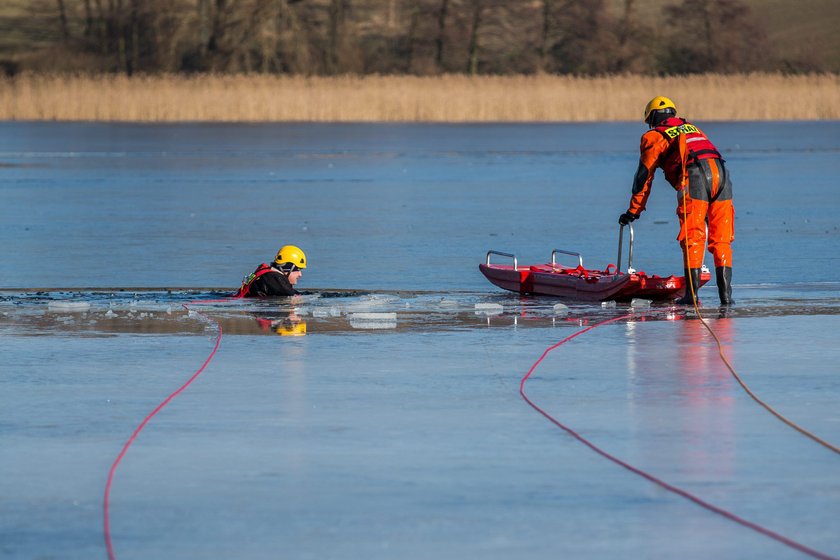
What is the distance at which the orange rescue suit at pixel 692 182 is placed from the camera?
460 inches

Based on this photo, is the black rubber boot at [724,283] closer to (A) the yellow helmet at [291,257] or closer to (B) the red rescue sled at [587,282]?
(B) the red rescue sled at [587,282]

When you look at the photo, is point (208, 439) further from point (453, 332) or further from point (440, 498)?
point (453, 332)

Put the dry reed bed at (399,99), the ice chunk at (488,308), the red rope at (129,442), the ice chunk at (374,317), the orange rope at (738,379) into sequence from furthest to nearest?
the dry reed bed at (399,99)
the ice chunk at (488,308)
the ice chunk at (374,317)
the orange rope at (738,379)
the red rope at (129,442)

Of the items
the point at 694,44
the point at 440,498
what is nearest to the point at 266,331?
the point at 440,498

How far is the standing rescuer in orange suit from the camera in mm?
11672

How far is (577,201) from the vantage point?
2120cm

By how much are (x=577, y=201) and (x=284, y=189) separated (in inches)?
180

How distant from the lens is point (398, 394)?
25.7 feet

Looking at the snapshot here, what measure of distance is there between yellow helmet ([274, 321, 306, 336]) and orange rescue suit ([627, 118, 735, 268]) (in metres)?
2.71

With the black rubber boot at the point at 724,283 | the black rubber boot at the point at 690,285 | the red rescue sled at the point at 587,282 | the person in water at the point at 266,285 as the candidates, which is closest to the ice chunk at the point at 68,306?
the person in water at the point at 266,285

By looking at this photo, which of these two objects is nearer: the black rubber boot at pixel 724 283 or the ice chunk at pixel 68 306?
the ice chunk at pixel 68 306

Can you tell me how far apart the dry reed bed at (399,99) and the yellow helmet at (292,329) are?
3101cm

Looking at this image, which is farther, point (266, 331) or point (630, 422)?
point (266, 331)

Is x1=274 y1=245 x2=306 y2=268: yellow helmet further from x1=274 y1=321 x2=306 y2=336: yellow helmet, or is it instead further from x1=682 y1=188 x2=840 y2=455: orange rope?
x1=682 y1=188 x2=840 y2=455: orange rope
